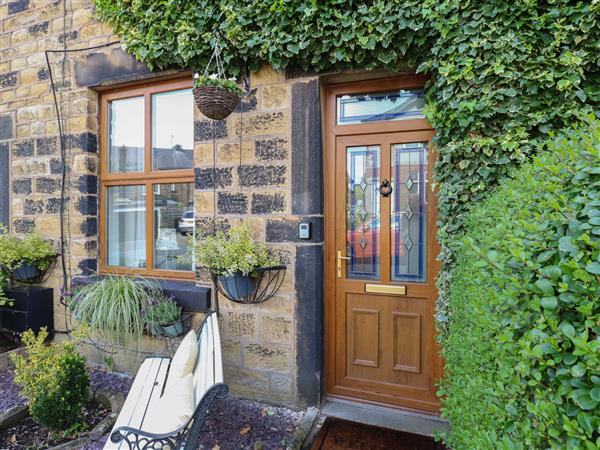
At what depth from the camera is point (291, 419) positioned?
8.29 feet

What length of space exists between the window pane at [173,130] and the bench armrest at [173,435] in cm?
212

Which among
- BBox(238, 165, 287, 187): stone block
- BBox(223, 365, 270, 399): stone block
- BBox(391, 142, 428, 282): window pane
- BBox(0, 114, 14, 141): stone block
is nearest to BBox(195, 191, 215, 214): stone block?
BBox(238, 165, 287, 187): stone block

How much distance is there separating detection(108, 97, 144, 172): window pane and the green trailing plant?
123 cm

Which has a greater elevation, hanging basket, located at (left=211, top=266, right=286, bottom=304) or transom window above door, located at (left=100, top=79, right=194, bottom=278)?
transom window above door, located at (left=100, top=79, right=194, bottom=278)

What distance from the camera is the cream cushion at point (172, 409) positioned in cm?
160

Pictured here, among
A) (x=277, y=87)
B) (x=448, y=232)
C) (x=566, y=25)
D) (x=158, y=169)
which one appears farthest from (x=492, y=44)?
(x=158, y=169)

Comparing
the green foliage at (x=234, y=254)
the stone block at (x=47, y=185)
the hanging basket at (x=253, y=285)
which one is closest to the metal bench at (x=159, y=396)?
the hanging basket at (x=253, y=285)

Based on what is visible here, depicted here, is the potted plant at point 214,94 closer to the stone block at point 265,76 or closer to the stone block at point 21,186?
the stone block at point 265,76

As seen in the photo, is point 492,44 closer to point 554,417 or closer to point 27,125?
point 554,417

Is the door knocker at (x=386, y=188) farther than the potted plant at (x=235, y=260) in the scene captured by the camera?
Yes

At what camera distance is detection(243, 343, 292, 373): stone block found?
2.69 metres

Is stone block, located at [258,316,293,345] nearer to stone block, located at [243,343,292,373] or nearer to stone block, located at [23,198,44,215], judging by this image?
stone block, located at [243,343,292,373]

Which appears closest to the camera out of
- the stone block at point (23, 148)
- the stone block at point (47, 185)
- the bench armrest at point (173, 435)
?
the bench armrest at point (173, 435)

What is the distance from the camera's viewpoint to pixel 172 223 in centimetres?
322
